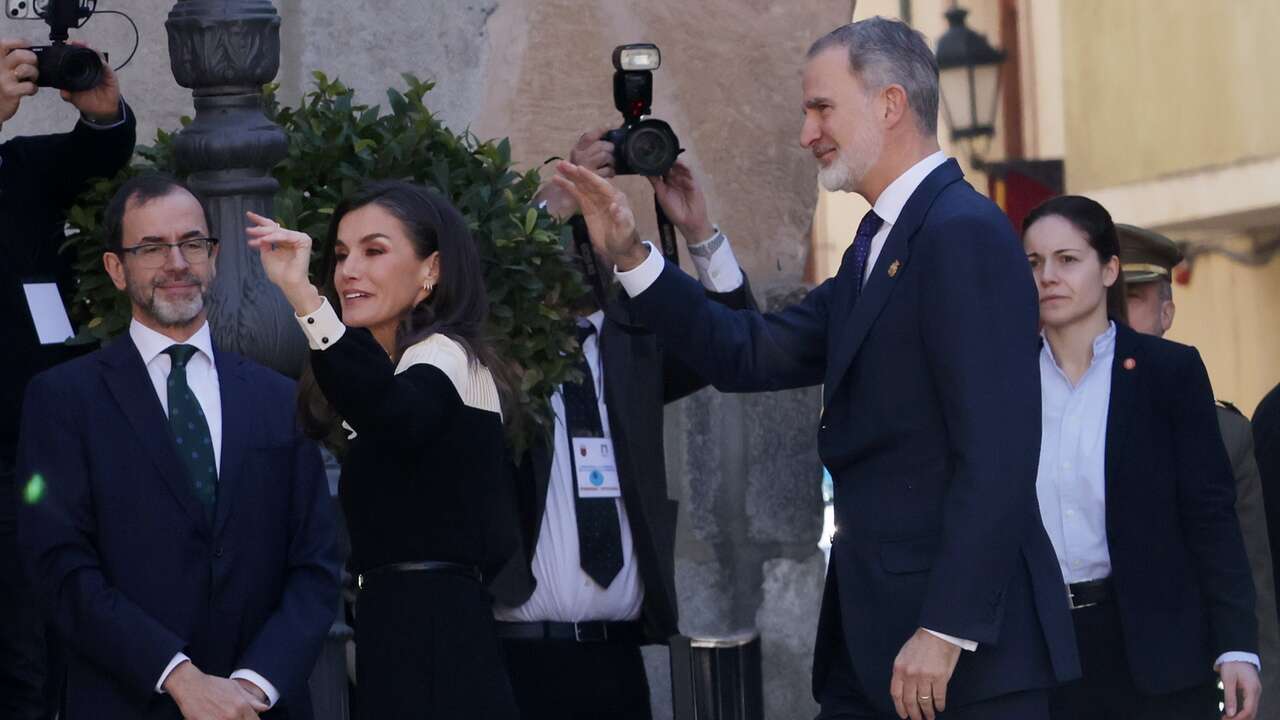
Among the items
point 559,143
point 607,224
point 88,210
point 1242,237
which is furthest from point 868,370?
point 1242,237

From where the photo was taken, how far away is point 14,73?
5520 mm

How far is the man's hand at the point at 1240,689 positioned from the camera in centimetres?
535

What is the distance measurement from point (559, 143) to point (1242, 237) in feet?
30.3

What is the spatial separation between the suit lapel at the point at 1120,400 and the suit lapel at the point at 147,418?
1.99 m

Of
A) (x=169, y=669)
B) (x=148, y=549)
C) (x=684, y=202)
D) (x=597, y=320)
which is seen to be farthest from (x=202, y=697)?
(x=597, y=320)

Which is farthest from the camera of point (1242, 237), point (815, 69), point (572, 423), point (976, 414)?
point (1242, 237)

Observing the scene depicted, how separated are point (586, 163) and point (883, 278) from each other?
1695mm

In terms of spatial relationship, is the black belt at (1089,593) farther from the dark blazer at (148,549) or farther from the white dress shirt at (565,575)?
the dark blazer at (148,549)

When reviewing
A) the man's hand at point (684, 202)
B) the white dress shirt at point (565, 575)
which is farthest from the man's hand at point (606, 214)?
the white dress shirt at point (565, 575)

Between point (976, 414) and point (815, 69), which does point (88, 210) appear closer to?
point (815, 69)

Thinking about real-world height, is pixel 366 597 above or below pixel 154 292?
below

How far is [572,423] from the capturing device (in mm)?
5984

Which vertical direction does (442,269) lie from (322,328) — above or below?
above

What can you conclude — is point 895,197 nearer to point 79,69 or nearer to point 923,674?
point 923,674
